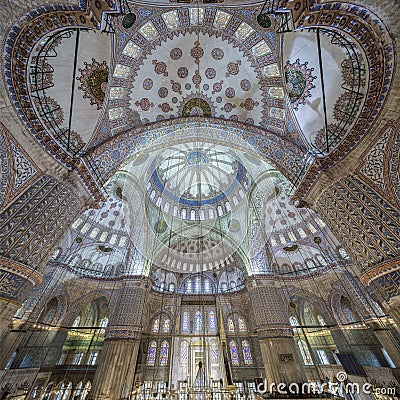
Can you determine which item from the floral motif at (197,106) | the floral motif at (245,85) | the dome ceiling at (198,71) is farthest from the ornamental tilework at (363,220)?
the floral motif at (197,106)

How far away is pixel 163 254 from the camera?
15.1m

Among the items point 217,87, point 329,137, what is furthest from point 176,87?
point 329,137

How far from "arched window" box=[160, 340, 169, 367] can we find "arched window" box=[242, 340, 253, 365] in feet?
18.2

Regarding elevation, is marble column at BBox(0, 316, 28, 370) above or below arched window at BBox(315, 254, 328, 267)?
below

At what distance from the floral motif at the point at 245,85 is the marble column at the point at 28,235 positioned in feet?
24.3

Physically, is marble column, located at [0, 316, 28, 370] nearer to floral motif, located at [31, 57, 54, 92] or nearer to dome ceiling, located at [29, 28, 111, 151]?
dome ceiling, located at [29, 28, 111, 151]

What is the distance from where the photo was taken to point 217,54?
25.0 feet

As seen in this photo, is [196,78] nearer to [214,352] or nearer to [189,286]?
[189,286]

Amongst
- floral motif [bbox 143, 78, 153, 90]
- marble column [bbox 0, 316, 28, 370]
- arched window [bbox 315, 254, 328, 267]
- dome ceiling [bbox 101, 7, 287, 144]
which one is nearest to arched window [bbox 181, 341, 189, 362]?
marble column [bbox 0, 316, 28, 370]

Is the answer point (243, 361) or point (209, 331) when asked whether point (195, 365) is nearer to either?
point (209, 331)

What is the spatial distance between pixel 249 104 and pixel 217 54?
7.29 feet

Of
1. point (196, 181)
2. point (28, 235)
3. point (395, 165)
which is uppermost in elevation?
point (196, 181)

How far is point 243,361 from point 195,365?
3.37 metres

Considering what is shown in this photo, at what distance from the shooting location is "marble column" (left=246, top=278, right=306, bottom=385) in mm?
9031
